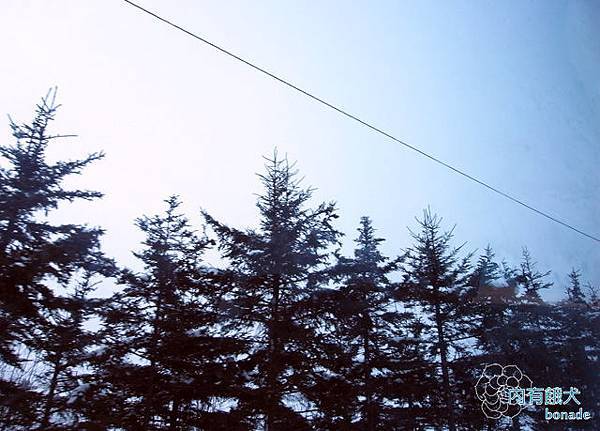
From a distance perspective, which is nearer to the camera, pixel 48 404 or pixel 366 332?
pixel 48 404

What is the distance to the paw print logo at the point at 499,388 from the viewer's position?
15688 mm

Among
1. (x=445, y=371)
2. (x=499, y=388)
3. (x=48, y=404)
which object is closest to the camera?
(x=48, y=404)

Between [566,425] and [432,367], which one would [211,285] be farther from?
[566,425]

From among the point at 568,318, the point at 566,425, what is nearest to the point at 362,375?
the point at 566,425

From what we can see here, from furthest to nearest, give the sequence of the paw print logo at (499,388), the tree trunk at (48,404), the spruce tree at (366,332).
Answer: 1. the paw print logo at (499,388)
2. the spruce tree at (366,332)
3. the tree trunk at (48,404)

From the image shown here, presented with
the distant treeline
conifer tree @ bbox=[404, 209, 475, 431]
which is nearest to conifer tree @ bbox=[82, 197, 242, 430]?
the distant treeline

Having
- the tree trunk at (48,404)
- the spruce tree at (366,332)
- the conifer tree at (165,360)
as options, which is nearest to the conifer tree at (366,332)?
the spruce tree at (366,332)

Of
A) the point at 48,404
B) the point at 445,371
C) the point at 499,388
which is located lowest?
the point at 48,404

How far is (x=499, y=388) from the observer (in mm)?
16000

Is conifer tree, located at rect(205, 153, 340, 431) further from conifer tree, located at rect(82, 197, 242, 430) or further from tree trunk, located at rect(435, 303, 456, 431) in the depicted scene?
tree trunk, located at rect(435, 303, 456, 431)

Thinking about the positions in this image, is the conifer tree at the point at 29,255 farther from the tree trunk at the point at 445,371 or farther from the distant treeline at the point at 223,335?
the tree trunk at the point at 445,371

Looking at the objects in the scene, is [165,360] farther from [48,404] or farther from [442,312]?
[442,312]

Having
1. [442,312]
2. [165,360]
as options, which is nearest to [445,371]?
[442,312]

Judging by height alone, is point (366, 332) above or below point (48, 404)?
above
